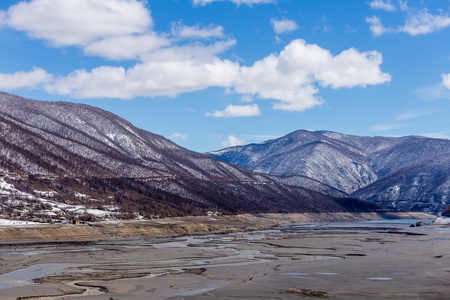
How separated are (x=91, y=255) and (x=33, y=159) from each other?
405 feet

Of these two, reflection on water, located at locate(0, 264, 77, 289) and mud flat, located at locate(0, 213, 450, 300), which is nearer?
mud flat, located at locate(0, 213, 450, 300)

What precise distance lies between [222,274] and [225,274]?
0.91 ft

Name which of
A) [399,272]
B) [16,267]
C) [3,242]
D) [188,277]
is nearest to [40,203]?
[3,242]

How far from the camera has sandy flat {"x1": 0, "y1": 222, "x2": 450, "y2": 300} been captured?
113 ft

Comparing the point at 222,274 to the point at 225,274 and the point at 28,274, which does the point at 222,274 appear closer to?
the point at 225,274

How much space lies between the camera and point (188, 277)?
141 ft

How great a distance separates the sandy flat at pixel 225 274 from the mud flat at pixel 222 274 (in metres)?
0.07

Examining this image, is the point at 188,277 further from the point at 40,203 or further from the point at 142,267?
the point at 40,203

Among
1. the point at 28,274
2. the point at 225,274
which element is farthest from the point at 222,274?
the point at 28,274

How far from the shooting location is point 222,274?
44.8m

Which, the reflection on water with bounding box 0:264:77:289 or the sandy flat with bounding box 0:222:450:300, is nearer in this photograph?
the sandy flat with bounding box 0:222:450:300

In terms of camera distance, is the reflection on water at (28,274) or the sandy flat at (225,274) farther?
the reflection on water at (28,274)

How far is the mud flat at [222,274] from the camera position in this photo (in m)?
34.3

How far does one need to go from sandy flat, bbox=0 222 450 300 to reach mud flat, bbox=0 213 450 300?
0.07 meters
